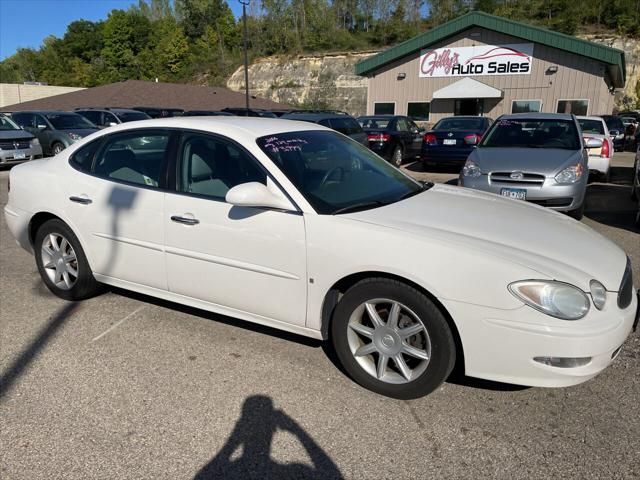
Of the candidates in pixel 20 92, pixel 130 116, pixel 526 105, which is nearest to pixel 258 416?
pixel 130 116

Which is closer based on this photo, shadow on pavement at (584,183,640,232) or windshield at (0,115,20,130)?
shadow on pavement at (584,183,640,232)

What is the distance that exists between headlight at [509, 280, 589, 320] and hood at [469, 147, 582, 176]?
15.1ft

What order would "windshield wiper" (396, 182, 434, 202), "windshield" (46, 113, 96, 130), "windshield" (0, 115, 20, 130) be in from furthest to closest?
"windshield" (46, 113, 96, 130) < "windshield" (0, 115, 20, 130) < "windshield wiper" (396, 182, 434, 202)

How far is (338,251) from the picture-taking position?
116 inches

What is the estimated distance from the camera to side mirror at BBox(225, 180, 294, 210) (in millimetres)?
3004

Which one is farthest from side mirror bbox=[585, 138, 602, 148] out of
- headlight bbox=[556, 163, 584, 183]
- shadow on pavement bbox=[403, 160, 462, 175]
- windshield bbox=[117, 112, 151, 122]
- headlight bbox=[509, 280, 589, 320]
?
windshield bbox=[117, 112, 151, 122]

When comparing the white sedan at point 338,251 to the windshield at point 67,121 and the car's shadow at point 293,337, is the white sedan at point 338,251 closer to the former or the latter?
the car's shadow at point 293,337

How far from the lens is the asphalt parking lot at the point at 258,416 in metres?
2.45

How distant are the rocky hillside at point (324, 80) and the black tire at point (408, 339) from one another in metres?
42.4

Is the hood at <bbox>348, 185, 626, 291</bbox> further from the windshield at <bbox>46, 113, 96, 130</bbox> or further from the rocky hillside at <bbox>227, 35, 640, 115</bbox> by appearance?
the rocky hillside at <bbox>227, 35, 640, 115</bbox>

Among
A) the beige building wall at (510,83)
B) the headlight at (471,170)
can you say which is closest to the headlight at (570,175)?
the headlight at (471,170)

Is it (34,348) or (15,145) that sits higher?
(15,145)

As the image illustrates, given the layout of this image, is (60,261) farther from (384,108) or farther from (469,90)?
(384,108)

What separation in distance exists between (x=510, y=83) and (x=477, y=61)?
2.12 meters
